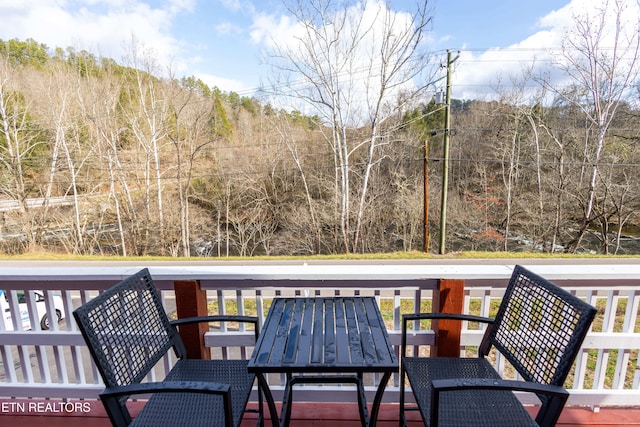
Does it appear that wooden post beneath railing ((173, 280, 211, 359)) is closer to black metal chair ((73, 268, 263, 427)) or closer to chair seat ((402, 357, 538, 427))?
black metal chair ((73, 268, 263, 427))

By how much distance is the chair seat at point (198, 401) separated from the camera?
1.18 metres

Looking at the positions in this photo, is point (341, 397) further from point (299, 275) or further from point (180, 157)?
point (180, 157)

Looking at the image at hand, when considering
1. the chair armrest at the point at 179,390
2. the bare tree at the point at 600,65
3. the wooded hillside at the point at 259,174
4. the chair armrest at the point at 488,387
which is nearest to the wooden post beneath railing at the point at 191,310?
the chair armrest at the point at 179,390

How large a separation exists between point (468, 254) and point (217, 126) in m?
13.7

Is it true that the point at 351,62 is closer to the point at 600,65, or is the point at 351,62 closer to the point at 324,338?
the point at 600,65

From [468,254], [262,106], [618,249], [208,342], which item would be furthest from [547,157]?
[208,342]

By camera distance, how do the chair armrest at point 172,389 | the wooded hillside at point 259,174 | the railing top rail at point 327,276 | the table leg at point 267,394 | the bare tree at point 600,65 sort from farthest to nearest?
the wooded hillside at point 259,174 < the bare tree at point 600,65 < the railing top rail at point 327,276 < the table leg at point 267,394 < the chair armrest at point 172,389

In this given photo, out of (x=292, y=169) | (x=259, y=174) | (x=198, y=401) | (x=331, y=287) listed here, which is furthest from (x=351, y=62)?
(x=198, y=401)

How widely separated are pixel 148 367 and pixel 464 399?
1328 mm

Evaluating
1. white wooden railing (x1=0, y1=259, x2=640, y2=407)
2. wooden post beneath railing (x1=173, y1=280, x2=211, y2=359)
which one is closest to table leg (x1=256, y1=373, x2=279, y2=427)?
white wooden railing (x1=0, y1=259, x2=640, y2=407)

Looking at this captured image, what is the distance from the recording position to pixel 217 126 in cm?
1667

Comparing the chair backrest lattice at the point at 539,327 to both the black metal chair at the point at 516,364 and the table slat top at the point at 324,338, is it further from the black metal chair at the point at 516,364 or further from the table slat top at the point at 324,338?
the table slat top at the point at 324,338

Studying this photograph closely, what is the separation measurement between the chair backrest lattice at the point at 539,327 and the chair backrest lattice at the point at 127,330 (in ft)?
5.04

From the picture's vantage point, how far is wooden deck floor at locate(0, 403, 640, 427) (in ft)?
5.26
